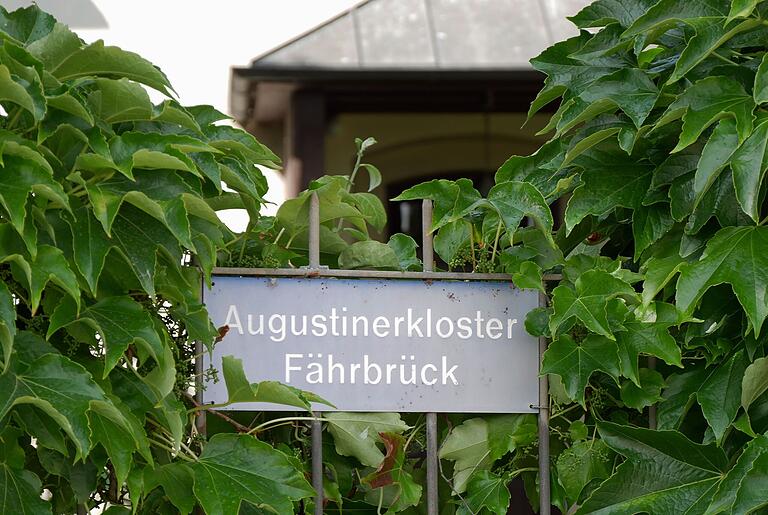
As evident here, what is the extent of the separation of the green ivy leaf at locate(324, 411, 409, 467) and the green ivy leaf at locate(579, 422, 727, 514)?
323mm

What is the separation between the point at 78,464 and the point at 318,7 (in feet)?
15.3

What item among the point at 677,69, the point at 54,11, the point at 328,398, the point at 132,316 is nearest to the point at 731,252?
the point at 677,69

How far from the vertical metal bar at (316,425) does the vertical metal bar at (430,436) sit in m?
0.17

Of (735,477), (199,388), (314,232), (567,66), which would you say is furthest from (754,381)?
(199,388)

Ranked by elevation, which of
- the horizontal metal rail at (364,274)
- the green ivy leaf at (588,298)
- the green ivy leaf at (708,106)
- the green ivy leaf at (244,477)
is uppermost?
the green ivy leaf at (708,106)

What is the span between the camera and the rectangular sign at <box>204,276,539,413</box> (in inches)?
80.5

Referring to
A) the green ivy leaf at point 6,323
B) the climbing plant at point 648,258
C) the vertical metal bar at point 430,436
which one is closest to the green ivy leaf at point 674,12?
the climbing plant at point 648,258

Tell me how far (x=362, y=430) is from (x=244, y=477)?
279 millimetres

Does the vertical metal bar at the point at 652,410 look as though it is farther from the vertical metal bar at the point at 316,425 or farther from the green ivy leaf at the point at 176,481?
the green ivy leaf at the point at 176,481

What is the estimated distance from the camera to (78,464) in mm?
1804

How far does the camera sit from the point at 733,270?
187cm

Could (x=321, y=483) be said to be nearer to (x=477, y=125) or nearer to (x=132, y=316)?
(x=132, y=316)

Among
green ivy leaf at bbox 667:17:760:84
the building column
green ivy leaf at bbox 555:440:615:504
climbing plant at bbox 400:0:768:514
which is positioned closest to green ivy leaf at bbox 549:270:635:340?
climbing plant at bbox 400:0:768:514

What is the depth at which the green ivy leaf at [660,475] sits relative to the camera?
192 cm
